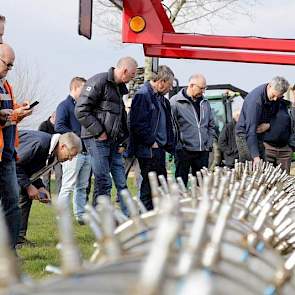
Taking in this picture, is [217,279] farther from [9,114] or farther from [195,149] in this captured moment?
[195,149]

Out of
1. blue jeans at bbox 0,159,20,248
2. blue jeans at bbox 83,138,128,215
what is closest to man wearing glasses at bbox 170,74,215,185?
blue jeans at bbox 83,138,128,215

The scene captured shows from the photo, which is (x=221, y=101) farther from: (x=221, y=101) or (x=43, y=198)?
(x=43, y=198)

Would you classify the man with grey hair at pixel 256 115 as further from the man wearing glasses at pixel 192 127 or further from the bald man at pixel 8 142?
the bald man at pixel 8 142

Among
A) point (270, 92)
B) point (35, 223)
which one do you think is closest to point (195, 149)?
point (270, 92)

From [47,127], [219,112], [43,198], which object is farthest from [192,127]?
[219,112]

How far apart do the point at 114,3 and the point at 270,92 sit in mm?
2907

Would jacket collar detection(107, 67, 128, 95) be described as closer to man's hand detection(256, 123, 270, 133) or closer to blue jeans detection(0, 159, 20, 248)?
man's hand detection(256, 123, 270, 133)

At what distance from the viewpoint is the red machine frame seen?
178 inches

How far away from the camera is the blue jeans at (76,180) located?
760 centimetres

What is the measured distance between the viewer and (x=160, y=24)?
15.1ft

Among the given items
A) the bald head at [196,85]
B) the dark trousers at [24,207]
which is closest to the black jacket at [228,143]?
the bald head at [196,85]

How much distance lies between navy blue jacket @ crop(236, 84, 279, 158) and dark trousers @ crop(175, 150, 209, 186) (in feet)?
2.24

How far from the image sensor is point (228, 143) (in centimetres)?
1041

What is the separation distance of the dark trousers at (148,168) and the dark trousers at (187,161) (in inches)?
21.1
